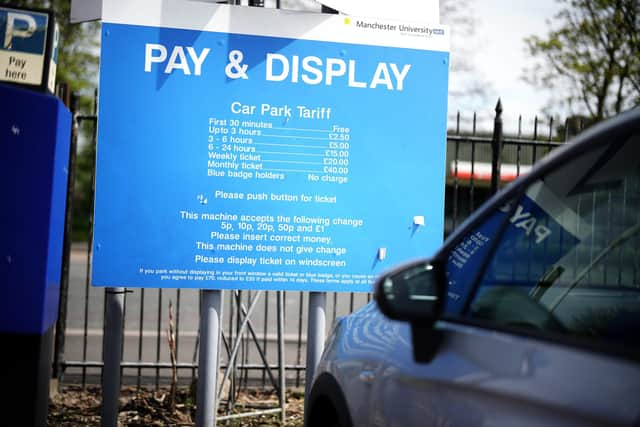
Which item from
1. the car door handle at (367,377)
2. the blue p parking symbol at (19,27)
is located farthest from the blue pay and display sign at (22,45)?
the car door handle at (367,377)

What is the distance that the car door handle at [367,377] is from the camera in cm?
280

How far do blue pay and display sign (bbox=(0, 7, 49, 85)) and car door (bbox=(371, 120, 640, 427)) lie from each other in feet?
7.21

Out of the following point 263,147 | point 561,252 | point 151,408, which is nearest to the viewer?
point 561,252

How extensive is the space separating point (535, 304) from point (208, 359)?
3071 millimetres

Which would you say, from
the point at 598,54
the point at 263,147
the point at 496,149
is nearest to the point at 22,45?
the point at 263,147

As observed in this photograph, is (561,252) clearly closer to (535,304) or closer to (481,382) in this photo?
(535,304)

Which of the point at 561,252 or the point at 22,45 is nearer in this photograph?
the point at 561,252

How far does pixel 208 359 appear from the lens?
503 cm

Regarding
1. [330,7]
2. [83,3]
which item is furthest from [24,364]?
[330,7]

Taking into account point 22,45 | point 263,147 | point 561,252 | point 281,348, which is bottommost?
point 281,348

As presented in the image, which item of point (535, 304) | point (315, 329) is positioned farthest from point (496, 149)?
point (535, 304)

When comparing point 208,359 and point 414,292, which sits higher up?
point 414,292

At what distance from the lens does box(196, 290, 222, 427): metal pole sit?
5004 millimetres

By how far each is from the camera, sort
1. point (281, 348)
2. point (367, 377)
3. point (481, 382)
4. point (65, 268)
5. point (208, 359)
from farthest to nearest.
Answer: point (65, 268), point (281, 348), point (208, 359), point (367, 377), point (481, 382)
